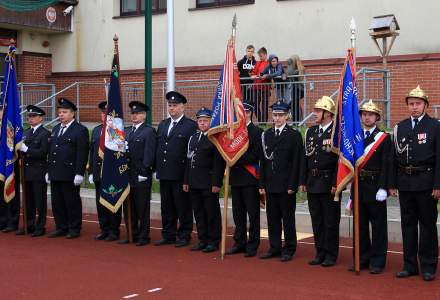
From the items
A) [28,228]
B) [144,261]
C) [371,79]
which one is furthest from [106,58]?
[144,261]

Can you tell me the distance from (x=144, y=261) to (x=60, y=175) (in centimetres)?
242

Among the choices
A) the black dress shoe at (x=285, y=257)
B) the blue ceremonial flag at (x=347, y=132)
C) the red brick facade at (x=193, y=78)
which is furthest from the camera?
the red brick facade at (x=193, y=78)

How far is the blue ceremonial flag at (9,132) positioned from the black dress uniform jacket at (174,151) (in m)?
2.53

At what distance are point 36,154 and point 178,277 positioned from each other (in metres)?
3.92

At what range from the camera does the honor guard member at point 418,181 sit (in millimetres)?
7223

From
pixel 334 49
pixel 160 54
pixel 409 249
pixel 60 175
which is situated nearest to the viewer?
pixel 409 249

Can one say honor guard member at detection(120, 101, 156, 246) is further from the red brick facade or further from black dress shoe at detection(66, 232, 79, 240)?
the red brick facade

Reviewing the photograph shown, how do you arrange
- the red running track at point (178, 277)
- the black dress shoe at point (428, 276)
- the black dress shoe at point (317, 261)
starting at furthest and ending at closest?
the black dress shoe at point (317, 261)
the black dress shoe at point (428, 276)
the red running track at point (178, 277)

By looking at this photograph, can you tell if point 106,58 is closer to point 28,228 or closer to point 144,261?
point 28,228

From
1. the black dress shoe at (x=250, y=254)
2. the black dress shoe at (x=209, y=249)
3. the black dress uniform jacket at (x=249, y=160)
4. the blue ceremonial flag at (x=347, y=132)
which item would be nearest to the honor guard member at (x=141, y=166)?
the black dress shoe at (x=209, y=249)

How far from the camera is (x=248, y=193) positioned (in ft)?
28.8

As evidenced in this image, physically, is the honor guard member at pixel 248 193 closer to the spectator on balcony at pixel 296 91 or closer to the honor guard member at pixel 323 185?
the honor guard member at pixel 323 185

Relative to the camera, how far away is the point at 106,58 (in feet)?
73.3

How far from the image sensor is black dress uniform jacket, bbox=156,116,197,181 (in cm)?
930
